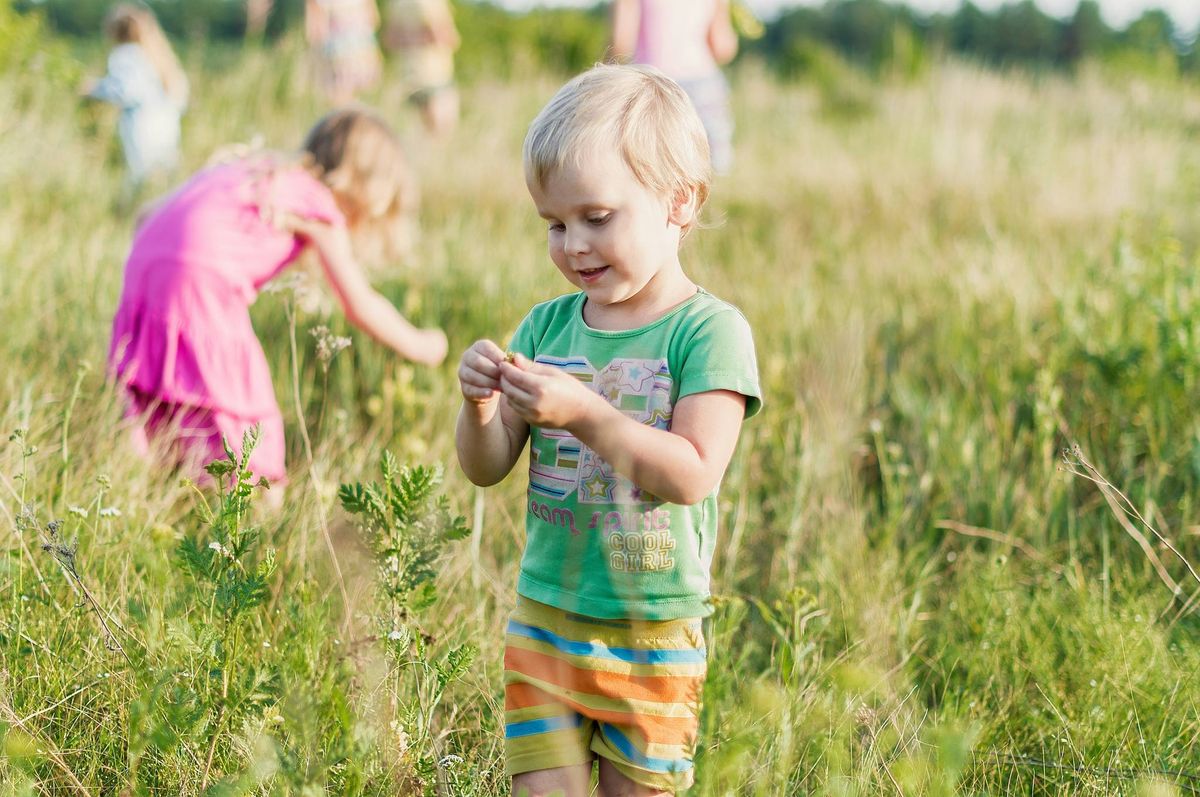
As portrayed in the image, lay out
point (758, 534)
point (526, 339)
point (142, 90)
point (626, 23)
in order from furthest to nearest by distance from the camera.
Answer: point (142, 90)
point (626, 23)
point (758, 534)
point (526, 339)

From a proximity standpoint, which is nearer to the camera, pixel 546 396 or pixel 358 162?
pixel 546 396

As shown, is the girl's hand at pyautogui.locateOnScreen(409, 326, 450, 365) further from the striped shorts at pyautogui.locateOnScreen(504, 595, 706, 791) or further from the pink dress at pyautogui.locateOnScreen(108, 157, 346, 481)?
the striped shorts at pyautogui.locateOnScreen(504, 595, 706, 791)

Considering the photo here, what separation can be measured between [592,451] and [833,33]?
37.6 meters

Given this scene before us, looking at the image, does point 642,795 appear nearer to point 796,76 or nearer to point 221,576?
point 221,576

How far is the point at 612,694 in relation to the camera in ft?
5.65

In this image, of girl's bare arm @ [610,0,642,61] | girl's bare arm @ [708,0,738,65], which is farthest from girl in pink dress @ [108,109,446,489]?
girl's bare arm @ [708,0,738,65]

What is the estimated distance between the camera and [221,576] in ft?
5.40

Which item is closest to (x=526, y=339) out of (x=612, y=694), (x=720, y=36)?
(x=612, y=694)

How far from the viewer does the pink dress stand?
10.3ft

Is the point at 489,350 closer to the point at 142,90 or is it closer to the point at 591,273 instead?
the point at 591,273

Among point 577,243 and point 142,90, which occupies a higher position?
point 142,90

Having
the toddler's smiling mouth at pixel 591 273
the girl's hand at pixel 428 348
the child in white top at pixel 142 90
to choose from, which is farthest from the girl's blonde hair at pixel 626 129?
the child in white top at pixel 142 90

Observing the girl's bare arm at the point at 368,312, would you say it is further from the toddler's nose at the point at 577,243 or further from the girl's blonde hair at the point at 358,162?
the toddler's nose at the point at 577,243

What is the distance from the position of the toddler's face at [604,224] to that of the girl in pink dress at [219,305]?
1.45 metres
